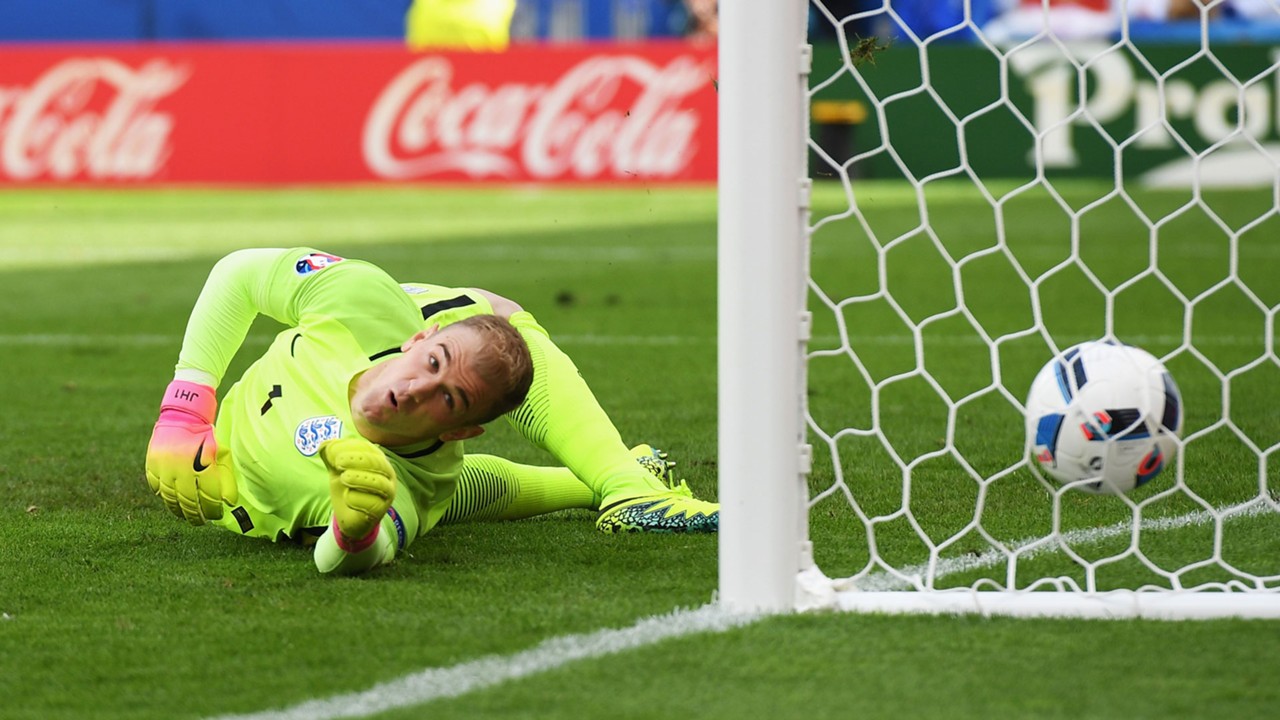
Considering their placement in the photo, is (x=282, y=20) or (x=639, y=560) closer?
(x=639, y=560)

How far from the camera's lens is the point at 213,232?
10852mm

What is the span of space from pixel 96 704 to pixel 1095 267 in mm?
7310

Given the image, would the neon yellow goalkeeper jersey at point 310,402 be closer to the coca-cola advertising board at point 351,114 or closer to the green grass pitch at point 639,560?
the green grass pitch at point 639,560

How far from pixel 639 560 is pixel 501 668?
71 cm

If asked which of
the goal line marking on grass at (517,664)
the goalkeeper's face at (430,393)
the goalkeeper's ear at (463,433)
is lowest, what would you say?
the goal line marking on grass at (517,664)

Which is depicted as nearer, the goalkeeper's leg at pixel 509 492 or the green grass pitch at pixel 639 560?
the green grass pitch at pixel 639 560

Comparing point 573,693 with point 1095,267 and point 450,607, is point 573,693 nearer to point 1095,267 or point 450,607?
point 450,607

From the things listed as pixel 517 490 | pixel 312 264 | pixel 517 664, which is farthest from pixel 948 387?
pixel 517 664

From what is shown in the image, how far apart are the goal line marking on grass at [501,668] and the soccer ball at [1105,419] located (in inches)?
32.4

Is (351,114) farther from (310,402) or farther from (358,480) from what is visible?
(358,480)

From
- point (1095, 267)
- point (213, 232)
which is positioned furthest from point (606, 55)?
point (1095, 267)

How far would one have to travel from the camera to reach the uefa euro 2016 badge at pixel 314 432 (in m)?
3.05

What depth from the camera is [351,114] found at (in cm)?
1446

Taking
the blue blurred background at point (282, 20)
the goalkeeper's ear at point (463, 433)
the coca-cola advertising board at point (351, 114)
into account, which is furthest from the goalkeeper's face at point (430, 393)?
the blue blurred background at point (282, 20)
